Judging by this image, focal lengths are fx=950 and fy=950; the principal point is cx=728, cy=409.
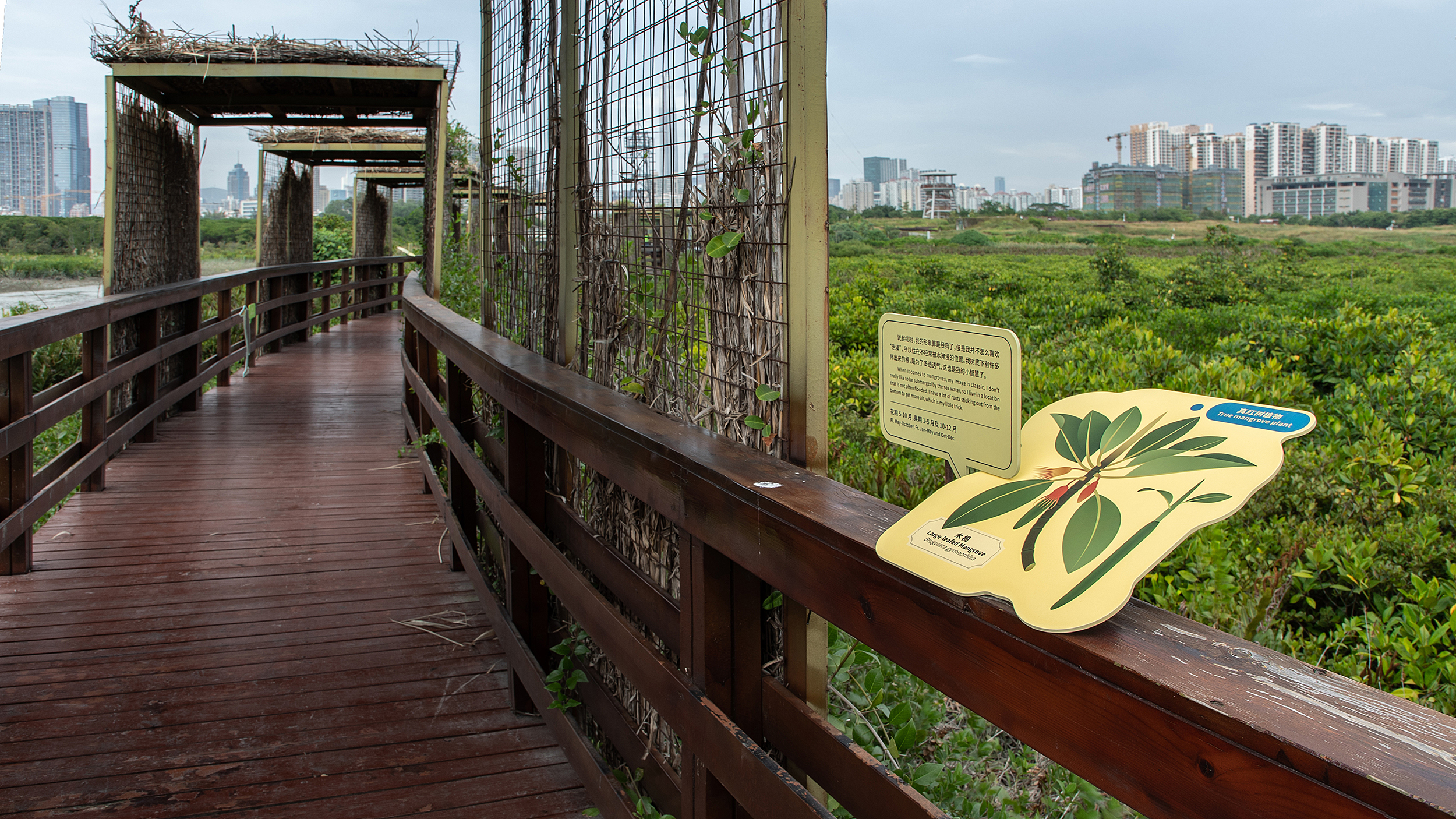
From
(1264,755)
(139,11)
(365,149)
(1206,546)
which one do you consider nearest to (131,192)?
(139,11)

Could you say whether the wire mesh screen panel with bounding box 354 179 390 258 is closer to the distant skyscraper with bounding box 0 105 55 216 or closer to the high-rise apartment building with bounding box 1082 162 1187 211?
the distant skyscraper with bounding box 0 105 55 216

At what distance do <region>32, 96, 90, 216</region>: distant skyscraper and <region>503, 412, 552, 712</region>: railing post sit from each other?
5.36m

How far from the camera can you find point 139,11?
6258mm

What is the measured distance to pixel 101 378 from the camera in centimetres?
445

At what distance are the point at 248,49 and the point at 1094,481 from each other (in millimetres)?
6965

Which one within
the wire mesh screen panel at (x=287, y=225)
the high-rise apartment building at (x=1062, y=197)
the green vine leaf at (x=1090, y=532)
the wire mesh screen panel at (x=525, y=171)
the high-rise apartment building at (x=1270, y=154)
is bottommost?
the green vine leaf at (x=1090, y=532)

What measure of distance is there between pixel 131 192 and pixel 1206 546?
21.6 ft

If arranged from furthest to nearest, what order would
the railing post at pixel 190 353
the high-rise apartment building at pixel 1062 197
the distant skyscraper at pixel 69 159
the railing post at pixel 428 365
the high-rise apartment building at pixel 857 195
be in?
the high-rise apartment building at pixel 1062 197, the high-rise apartment building at pixel 857 195, the distant skyscraper at pixel 69 159, the railing post at pixel 190 353, the railing post at pixel 428 365

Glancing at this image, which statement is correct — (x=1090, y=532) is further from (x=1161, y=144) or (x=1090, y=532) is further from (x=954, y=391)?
(x=1161, y=144)

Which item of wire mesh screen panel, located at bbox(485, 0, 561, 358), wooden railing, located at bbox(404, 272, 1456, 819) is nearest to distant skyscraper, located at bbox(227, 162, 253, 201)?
wire mesh screen panel, located at bbox(485, 0, 561, 358)

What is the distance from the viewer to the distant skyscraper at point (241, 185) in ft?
36.1

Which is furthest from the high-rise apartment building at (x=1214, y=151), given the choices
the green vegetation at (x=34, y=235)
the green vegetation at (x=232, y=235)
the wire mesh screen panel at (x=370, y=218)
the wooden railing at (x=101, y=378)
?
the wooden railing at (x=101, y=378)

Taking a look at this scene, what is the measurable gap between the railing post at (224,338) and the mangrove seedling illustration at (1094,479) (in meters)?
7.30

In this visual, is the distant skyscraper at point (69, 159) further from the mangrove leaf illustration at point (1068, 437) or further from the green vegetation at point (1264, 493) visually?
the mangrove leaf illustration at point (1068, 437)
